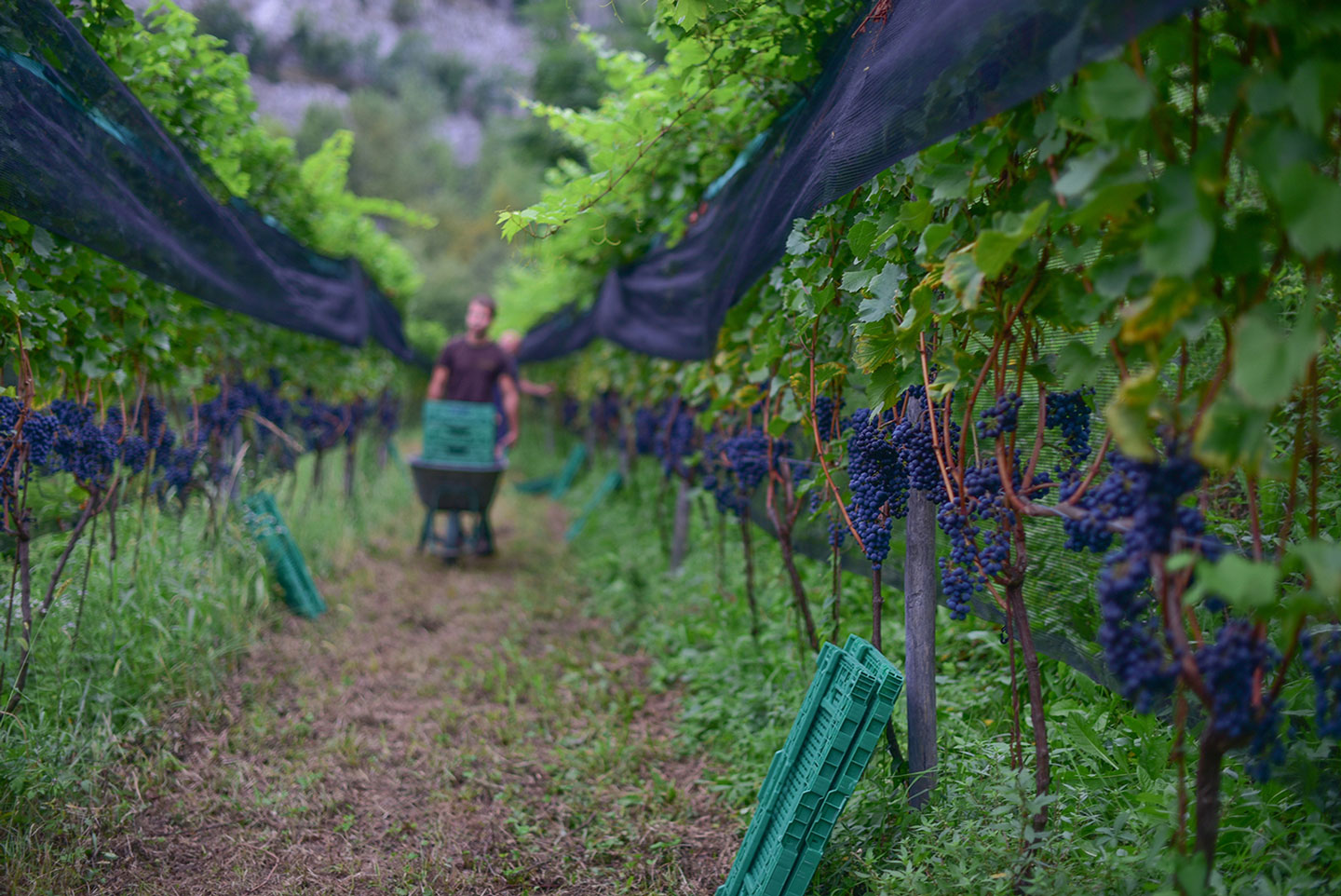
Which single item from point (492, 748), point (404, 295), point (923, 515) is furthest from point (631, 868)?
point (404, 295)

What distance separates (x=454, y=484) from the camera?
5.22m

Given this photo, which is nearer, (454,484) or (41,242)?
(41,242)

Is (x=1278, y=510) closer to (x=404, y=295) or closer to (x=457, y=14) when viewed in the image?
(x=404, y=295)

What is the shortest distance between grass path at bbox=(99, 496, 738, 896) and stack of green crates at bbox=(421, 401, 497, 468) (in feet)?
5.14

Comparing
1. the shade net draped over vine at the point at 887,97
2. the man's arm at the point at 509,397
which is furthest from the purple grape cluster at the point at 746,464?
the man's arm at the point at 509,397

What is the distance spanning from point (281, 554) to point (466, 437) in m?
1.75

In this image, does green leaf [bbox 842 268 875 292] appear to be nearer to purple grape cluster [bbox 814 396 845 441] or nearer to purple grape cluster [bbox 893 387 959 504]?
purple grape cluster [bbox 893 387 959 504]

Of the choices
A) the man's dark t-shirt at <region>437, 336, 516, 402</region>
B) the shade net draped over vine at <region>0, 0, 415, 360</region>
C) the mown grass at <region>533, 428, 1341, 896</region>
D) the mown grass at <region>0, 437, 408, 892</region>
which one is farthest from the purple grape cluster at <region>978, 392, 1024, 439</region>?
the man's dark t-shirt at <region>437, 336, 516, 402</region>

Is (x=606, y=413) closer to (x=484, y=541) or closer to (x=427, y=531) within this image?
(x=484, y=541)

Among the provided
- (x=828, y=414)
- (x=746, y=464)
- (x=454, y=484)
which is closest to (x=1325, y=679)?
(x=828, y=414)

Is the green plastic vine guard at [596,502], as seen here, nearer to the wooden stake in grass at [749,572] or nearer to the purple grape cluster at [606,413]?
the purple grape cluster at [606,413]

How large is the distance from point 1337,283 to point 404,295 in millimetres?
9515

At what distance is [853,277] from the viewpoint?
189cm

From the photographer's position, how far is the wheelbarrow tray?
17.0 ft
